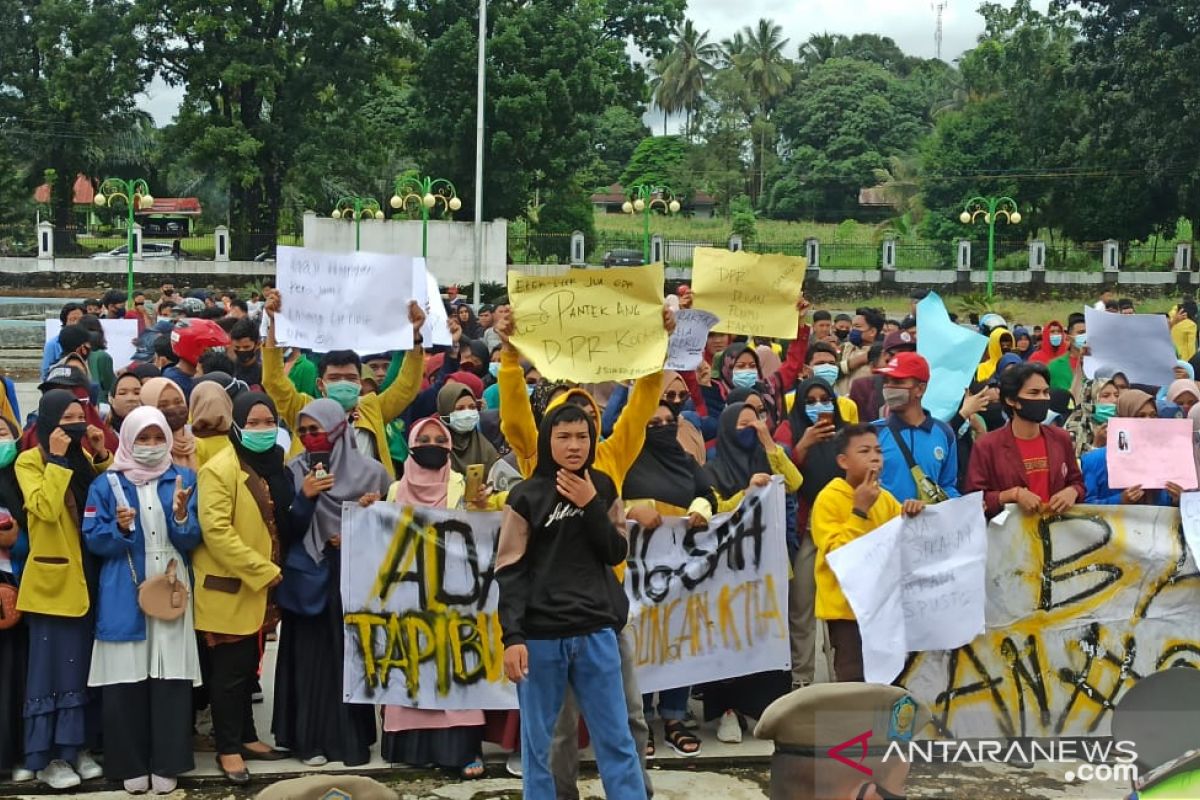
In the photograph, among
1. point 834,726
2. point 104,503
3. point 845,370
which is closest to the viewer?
point 834,726

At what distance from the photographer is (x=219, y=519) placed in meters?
5.64

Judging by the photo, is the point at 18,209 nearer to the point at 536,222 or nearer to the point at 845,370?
the point at 536,222

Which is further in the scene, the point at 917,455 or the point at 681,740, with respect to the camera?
the point at 917,455

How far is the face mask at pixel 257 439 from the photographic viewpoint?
593 centimetres

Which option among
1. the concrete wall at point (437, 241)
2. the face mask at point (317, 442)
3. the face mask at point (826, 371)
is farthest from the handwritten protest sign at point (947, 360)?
the concrete wall at point (437, 241)

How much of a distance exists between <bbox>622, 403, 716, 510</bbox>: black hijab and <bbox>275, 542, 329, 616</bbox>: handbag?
1.35m

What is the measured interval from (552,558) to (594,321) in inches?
40.4

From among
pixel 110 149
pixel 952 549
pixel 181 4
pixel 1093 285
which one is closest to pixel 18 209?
pixel 110 149

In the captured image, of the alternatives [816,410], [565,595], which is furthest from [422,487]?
[816,410]

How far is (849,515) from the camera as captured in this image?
5906mm

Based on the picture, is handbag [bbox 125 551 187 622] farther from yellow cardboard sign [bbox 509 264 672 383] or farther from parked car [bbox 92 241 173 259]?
parked car [bbox 92 241 173 259]

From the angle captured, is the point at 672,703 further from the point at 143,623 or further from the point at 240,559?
the point at 143,623

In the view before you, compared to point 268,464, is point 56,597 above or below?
below

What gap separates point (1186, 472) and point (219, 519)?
4.20 metres
